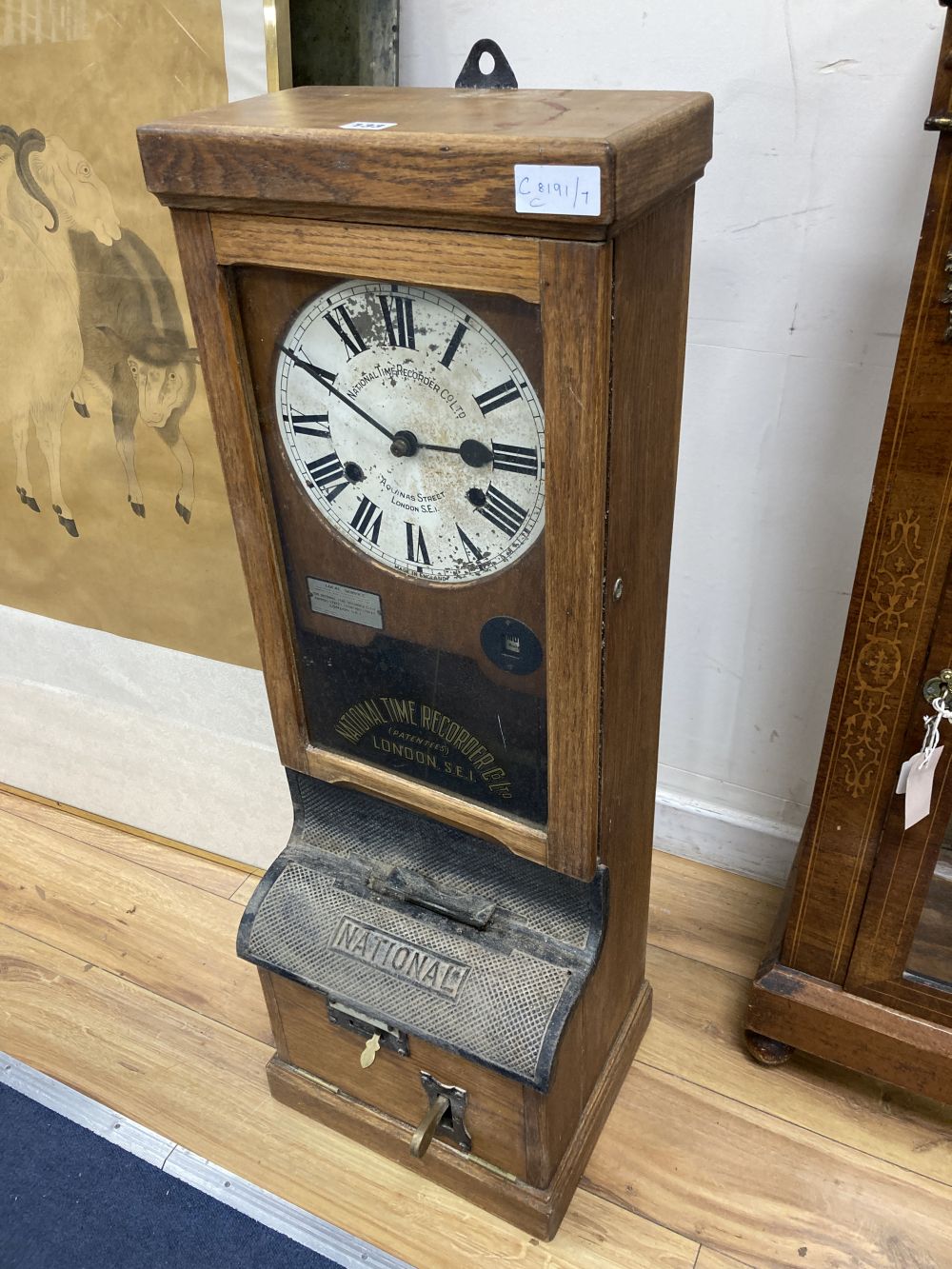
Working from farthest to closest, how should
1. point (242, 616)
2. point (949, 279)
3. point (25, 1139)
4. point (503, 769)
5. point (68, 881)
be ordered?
point (68, 881)
point (242, 616)
point (25, 1139)
point (503, 769)
point (949, 279)

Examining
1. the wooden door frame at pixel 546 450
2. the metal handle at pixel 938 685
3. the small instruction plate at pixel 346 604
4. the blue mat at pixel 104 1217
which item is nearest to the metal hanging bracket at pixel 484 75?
the wooden door frame at pixel 546 450

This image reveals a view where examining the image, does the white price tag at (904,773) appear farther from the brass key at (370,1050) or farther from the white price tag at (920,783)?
the brass key at (370,1050)

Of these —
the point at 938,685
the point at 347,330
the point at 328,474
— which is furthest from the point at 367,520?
the point at 938,685

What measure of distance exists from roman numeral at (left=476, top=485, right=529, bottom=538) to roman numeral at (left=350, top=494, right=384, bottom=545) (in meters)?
0.12

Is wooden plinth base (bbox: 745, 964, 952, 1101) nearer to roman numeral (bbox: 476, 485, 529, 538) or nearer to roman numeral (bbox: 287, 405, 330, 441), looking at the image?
roman numeral (bbox: 476, 485, 529, 538)

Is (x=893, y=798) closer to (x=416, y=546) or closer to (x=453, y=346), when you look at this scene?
(x=416, y=546)

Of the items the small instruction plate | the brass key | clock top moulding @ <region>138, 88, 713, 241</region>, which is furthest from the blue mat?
clock top moulding @ <region>138, 88, 713, 241</region>

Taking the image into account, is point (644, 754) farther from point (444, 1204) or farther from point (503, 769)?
point (444, 1204)

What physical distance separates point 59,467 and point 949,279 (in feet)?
4.14

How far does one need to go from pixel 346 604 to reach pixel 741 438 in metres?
0.65

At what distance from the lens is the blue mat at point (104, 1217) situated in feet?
4.29

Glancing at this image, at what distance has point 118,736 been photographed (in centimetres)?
182

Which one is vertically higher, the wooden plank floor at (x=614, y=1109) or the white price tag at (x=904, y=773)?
the white price tag at (x=904, y=773)

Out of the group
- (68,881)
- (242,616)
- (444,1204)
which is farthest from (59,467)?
(444,1204)
